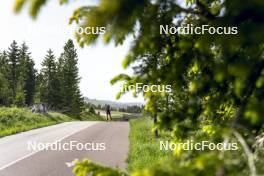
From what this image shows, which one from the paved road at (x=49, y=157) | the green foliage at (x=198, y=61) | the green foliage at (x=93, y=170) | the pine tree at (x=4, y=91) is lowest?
the paved road at (x=49, y=157)

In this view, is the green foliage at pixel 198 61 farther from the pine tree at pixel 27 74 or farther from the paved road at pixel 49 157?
the pine tree at pixel 27 74

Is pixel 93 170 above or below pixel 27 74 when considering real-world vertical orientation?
below

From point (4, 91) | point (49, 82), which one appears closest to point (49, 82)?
point (49, 82)

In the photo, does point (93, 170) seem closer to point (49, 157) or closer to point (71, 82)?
point (49, 157)

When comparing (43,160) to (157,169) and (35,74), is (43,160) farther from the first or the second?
(35,74)

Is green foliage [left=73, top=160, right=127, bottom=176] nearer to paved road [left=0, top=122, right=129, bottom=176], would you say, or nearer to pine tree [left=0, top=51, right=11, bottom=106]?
paved road [left=0, top=122, right=129, bottom=176]

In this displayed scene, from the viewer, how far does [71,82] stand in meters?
72.9

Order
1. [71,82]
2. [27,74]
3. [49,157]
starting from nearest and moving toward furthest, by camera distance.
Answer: [49,157] → [71,82] → [27,74]

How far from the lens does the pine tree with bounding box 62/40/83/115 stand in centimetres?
7212

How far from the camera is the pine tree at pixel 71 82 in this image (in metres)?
72.1

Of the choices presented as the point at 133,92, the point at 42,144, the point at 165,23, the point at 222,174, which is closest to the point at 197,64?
the point at 165,23

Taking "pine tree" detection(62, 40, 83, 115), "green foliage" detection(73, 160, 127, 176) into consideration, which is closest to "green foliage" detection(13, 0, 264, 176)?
"green foliage" detection(73, 160, 127, 176)

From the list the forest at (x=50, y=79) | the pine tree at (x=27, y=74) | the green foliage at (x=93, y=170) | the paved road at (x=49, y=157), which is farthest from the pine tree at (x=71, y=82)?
the green foliage at (x=93, y=170)

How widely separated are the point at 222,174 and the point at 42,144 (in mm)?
15255
